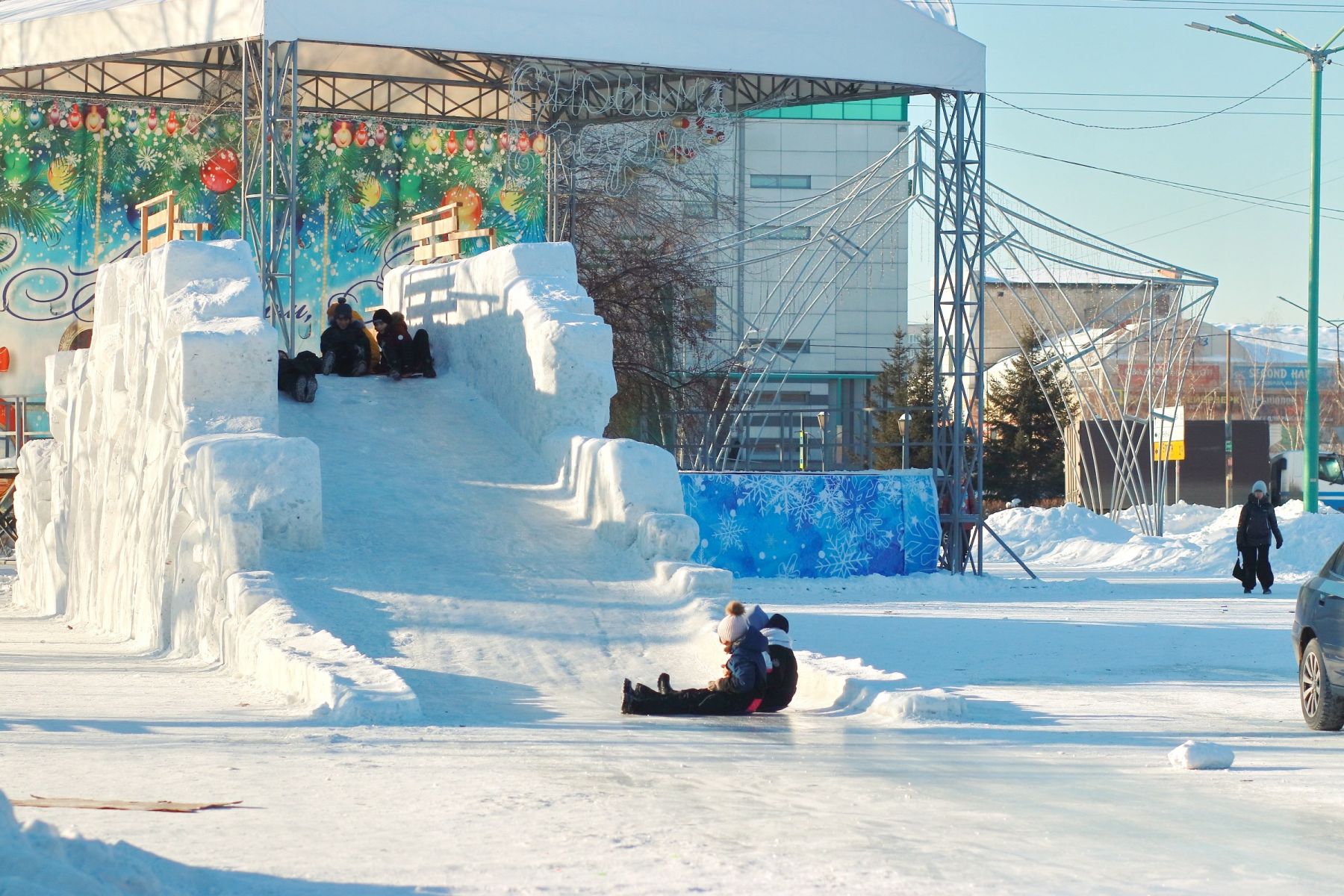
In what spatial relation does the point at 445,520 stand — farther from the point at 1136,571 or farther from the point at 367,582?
the point at 1136,571

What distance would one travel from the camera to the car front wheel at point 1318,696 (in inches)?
409

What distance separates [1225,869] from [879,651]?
9353 millimetres

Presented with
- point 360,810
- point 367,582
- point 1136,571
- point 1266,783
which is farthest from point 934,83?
point 360,810

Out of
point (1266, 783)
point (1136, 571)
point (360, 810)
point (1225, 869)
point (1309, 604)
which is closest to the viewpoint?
point (1225, 869)

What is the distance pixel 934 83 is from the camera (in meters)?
24.3

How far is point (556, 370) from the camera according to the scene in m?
16.6

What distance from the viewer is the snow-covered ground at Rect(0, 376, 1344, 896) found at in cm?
630

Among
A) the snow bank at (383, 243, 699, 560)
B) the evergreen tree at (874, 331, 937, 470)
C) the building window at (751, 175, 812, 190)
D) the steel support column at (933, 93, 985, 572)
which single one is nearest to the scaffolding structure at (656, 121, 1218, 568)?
the steel support column at (933, 93, 985, 572)

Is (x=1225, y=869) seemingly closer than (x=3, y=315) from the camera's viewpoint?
Yes

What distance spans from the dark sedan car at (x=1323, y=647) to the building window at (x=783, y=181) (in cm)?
4804

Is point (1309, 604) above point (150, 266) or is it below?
below

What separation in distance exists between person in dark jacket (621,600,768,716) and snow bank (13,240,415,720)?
1598mm

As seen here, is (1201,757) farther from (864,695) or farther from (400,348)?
(400,348)

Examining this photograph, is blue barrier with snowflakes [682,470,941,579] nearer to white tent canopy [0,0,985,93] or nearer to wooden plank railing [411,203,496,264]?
wooden plank railing [411,203,496,264]
